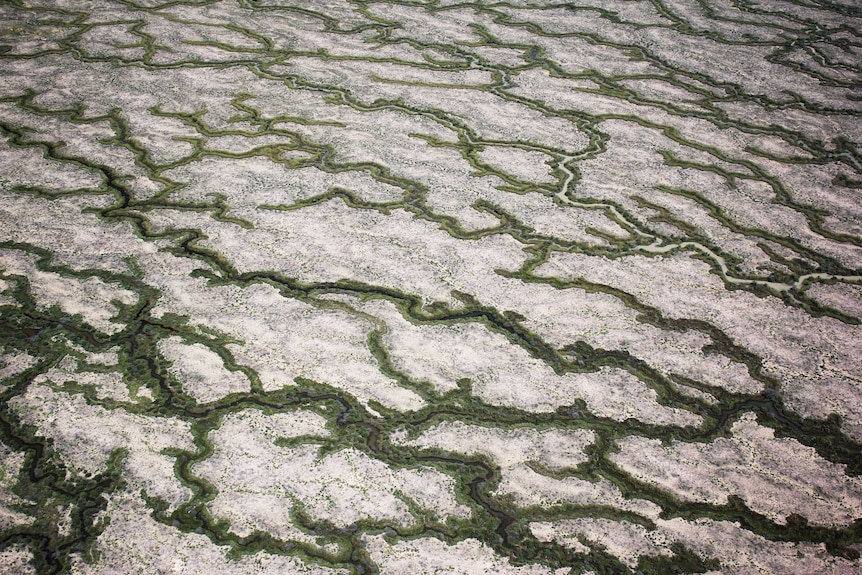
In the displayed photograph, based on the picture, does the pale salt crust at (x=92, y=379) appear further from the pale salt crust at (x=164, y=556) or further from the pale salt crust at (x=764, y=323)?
the pale salt crust at (x=764, y=323)

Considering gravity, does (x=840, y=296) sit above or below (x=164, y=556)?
above

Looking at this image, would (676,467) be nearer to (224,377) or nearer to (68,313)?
(224,377)

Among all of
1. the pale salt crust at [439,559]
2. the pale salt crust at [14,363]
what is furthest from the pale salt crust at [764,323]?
the pale salt crust at [14,363]

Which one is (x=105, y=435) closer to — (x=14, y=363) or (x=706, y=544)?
(x=14, y=363)

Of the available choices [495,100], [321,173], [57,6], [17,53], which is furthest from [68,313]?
[57,6]

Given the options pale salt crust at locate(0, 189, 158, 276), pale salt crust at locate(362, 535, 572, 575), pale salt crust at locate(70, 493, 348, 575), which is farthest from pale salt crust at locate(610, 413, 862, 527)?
pale salt crust at locate(0, 189, 158, 276)

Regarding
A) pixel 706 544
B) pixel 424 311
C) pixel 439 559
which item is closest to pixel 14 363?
pixel 424 311

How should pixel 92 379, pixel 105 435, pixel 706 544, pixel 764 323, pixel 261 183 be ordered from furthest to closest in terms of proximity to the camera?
pixel 261 183
pixel 764 323
pixel 92 379
pixel 105 435
pixel 706 544
